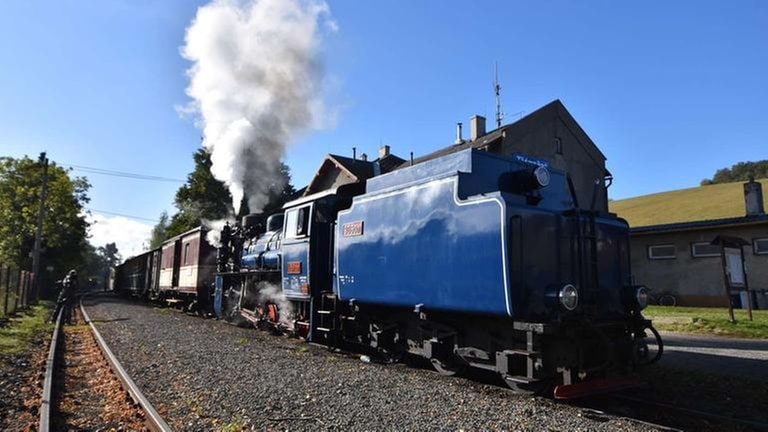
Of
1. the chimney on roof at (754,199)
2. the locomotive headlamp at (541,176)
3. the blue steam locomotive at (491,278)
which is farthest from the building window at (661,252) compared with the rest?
the locomotive headlamp at (541,176)

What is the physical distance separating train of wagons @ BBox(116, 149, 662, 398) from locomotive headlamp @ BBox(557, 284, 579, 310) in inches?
0.5

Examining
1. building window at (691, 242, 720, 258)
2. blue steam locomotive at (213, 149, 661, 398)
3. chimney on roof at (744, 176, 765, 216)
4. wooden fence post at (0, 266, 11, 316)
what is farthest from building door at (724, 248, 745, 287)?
wooden fence post at (0, 266, 11, 316)

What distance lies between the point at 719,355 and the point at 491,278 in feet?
19.9

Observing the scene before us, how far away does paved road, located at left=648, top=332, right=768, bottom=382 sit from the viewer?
7.78 metres

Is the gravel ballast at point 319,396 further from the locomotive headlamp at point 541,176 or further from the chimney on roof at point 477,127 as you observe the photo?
the chimney on roof at point 477,127

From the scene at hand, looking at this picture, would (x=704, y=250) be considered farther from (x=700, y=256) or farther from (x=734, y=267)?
(x=734, y=267)

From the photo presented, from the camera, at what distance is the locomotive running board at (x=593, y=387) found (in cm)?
537

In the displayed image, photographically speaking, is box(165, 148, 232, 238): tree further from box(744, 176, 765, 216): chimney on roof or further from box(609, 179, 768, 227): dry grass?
box(744, 176, 765, 216): chimney on roof

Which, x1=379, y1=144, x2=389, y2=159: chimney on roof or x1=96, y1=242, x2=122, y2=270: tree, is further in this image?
x1=96, y1=242, x2=122, y2=270: tree

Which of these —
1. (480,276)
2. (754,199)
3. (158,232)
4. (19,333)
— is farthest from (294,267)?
(158,232)

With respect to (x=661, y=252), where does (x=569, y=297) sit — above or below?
below

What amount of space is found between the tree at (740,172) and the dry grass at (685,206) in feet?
116

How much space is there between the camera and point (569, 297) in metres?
5.49

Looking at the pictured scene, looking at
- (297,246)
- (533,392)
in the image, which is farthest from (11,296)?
(533,392)
